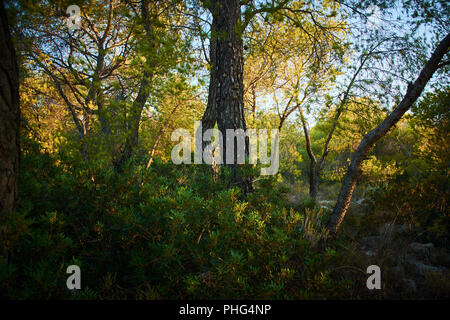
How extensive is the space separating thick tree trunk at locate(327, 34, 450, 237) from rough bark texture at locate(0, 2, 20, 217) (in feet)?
12.6

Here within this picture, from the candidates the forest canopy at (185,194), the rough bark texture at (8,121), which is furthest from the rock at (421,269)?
the rough bark texture at (8,121)

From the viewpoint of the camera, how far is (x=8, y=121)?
60.7 inches

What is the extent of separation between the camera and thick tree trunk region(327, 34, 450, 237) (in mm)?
2986

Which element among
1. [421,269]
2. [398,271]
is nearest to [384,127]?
[398,271]

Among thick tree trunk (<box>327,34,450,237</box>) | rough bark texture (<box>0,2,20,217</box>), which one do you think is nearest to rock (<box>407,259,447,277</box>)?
thick tree trunk (<box>327,34,450,237</box>)

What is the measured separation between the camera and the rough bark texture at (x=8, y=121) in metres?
1.50

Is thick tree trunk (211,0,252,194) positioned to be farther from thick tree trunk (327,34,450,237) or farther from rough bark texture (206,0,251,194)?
thick tree trunk (327,34,450,237)

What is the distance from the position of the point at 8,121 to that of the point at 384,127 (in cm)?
409

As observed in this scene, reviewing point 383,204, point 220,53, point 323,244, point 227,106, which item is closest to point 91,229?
point 323,244

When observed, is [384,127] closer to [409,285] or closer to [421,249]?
[409,285]

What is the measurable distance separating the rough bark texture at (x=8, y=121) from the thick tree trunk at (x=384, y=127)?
152 inches
